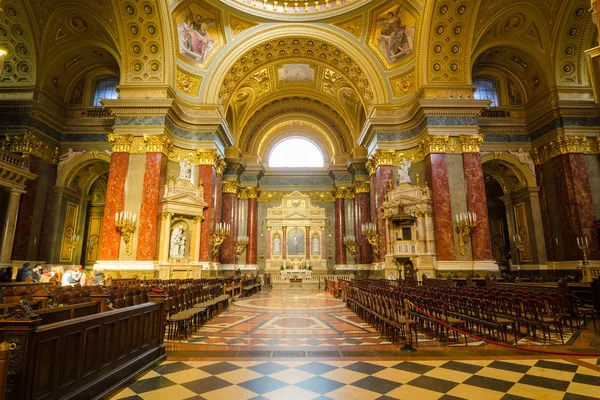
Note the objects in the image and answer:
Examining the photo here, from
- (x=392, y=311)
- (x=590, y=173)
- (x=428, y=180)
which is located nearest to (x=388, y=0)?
(x=428, y=180)

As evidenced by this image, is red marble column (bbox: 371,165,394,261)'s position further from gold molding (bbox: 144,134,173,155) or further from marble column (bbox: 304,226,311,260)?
gold molding (bbox: 144,134,173,155)

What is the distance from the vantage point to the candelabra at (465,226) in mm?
13953

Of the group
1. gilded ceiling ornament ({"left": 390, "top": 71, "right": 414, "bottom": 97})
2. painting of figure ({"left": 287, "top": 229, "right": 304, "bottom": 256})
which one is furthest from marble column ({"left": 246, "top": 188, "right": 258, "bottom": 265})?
gilded ceiling ornament ({"left": 390, "top": 71, "right": 414, "bottom": 97})

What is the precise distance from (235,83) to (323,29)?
20.2ft

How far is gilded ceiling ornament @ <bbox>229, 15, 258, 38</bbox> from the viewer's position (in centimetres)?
1759

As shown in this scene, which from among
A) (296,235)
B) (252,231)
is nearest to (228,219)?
(252,231)

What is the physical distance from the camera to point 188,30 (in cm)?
1655

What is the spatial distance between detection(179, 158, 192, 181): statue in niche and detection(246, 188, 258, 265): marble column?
341 inches

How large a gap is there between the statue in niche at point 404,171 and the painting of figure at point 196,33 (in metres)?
12.1

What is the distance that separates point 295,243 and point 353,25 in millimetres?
15385

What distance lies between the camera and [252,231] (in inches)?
945

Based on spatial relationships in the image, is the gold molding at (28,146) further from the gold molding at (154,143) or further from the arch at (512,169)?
the arch at (512,169)

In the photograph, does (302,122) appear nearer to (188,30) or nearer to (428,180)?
(188,30)

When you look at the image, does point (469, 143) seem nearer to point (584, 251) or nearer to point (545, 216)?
Result: point (545, 216)
